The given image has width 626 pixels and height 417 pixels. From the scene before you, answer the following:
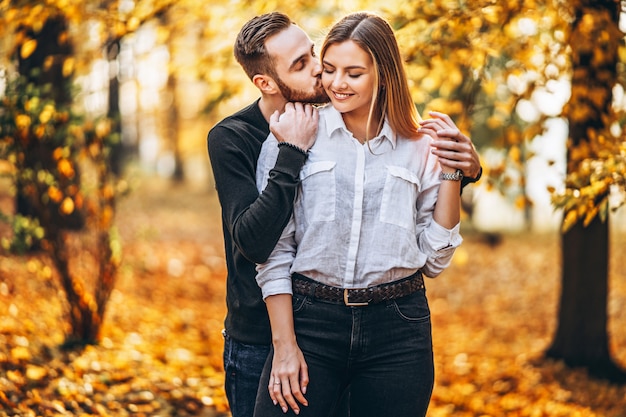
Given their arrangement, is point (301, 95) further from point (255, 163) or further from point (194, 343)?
point (194, 343)

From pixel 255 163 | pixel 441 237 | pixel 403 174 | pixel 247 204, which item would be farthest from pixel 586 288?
pixel 247 204

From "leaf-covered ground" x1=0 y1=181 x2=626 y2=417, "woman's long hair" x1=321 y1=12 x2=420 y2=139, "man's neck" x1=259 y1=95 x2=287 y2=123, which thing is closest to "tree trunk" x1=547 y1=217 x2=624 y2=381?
"leaf-covered ground" x1=0 y1=181 x2=626 y2=417

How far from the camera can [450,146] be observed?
92.5 inches

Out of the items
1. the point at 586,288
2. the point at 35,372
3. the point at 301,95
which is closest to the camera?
the point at 301,95

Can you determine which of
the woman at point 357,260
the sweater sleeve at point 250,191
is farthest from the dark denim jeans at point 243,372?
the sweater sleeve at point 250,191

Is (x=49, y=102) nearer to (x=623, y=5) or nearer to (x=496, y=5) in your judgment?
(x=496, y=5)

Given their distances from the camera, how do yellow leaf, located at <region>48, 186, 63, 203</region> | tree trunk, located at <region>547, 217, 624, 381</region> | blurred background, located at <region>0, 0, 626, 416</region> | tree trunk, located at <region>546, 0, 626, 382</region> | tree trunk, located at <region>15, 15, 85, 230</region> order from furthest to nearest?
tree trunk, located at <region>547, 217, 624, 381</region>
tree trunk, located at <region>546, 0, 626, 382</region>
tree trunk, located at <region>15, 15, 85, 230</region>
yellow leaf, located at <region>48, 186, 63, 203</region>
blurred background, located at <region>0, 0, 626, 416</region>

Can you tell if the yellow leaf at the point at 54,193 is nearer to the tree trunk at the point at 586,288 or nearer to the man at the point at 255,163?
the man at the point at 255,163

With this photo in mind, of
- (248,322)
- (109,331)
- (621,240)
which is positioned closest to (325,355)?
(248,322)

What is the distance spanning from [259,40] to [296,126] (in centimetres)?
42

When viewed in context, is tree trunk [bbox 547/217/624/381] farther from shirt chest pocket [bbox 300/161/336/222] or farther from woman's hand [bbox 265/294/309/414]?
woman's hand [bbox 265/294/309/414]

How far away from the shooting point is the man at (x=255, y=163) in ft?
7.31

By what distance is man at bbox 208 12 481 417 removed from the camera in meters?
2.23

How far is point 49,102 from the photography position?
4.88 meters
